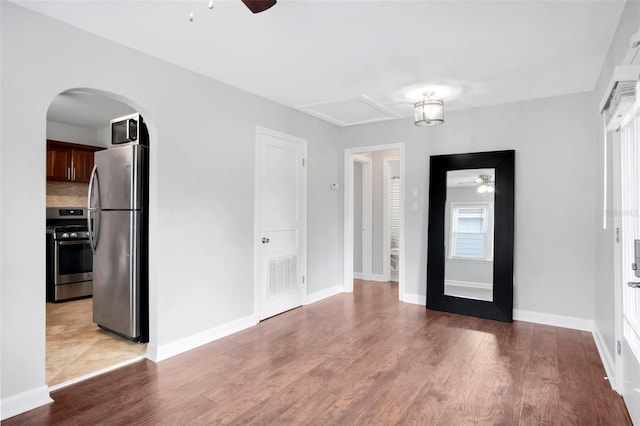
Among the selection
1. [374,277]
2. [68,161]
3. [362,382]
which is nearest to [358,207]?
[374,277]

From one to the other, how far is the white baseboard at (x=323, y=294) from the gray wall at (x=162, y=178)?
7cm

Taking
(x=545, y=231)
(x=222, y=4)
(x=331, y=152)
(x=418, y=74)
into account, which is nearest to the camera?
(x=222, y=4)

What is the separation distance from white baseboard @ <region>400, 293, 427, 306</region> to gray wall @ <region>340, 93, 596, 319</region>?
1.09 m

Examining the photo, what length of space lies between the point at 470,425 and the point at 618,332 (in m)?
1.28

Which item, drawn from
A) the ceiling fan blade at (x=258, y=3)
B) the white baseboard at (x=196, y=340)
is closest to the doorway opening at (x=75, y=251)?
the white baseboard at (x=196, y=340)

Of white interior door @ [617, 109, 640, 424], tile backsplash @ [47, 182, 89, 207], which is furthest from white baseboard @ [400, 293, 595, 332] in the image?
tile backsplash @ [47, 182, 89, 207]

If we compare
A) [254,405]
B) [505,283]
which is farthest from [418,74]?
[254,405]

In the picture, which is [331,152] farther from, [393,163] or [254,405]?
[254,405]

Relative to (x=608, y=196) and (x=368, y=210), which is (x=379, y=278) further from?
(x=608, y=196)

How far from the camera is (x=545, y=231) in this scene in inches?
157

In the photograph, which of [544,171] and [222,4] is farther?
[544,171]

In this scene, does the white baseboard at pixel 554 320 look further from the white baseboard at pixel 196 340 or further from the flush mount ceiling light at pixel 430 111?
the white baseboard at pixel 196 340

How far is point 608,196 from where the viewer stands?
2.84m

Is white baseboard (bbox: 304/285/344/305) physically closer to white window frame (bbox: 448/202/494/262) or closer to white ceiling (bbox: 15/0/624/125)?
white window frame (bbox: 448/202/494/262)
